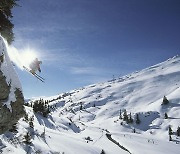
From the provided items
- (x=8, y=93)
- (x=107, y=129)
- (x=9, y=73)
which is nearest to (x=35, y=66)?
(x=9, y=73)

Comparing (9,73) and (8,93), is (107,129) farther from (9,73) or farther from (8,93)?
(9,73)

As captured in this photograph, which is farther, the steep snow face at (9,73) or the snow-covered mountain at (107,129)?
the snow-covered mountain at (107,129)

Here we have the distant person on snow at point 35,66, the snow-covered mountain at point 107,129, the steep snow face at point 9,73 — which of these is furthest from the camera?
the snow-covered mountain at point 107,129

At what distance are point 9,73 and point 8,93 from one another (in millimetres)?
940

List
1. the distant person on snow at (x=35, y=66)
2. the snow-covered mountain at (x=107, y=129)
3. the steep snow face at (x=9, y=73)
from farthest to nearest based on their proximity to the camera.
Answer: the snow-covered mountain at (x=107, y=129) → the steep snow face at (x=9, y=73) → the distant person on snow at (x=35, y=66)

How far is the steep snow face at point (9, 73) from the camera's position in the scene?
11.6m

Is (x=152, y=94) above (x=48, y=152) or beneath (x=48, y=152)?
above

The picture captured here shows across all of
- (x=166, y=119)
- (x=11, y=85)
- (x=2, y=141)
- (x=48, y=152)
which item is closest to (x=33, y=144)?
(x=48, y=152)

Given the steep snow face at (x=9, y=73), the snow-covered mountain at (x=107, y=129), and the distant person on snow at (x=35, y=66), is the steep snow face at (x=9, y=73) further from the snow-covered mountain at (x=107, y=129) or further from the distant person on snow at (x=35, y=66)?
the snow-covered mountain at (x=107, y=129)

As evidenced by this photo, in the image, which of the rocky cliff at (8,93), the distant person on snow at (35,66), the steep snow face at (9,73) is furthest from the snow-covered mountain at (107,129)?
the distant person on snow at (35,66)

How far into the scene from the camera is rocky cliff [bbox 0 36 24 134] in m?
11.6

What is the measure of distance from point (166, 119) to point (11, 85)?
12042cm

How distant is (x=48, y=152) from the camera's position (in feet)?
85.5

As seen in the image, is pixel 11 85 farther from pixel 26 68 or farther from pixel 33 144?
pixel 33 144
